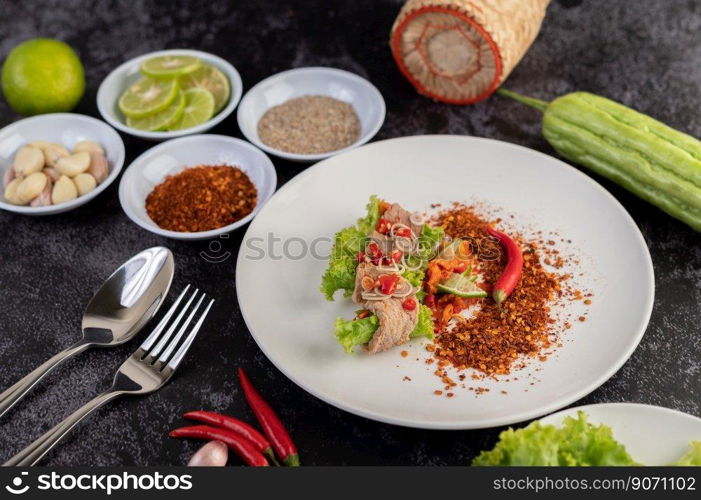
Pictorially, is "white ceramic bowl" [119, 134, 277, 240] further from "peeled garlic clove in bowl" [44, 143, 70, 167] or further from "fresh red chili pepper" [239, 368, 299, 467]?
"fresh red chili pepper" [239, 368, 299, 467]

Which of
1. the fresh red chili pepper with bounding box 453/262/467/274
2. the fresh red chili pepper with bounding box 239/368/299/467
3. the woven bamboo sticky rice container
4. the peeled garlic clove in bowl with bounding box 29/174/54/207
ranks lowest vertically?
the fresh red chili pepper with bounding box 239/368/299/467

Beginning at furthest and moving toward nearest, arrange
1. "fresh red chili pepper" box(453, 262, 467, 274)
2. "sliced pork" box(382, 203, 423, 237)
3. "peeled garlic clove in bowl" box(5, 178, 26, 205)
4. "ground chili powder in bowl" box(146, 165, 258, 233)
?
1. "peeled garlic clove in bowl" box(5, 178, 26, 205)
2. "ground chili powder in bowl" box(146, 165, 258, 233)
3. "sliced pork" box(382, 203, 423, 237)
4. "fresh red chili pepper" box(453, 262, 467, 274)

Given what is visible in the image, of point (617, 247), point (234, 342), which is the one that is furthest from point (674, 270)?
point (234, 342)

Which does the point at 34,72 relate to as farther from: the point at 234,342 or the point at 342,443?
the point at 342,443

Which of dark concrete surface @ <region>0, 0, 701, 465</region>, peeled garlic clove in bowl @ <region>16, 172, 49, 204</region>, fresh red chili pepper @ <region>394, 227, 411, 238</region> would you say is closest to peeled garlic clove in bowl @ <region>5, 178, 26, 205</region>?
peeled garlic clove in bowl @ <region>16, 172, 49, 204</region>

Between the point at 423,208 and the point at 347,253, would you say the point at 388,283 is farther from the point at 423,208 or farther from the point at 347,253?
the point at 423,208

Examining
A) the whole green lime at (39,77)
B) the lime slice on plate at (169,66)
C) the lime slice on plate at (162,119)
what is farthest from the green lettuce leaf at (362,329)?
the whole green lime at (39,77)

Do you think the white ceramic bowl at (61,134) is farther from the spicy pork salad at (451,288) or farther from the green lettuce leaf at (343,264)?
the spicy pork salad at (451,288)
